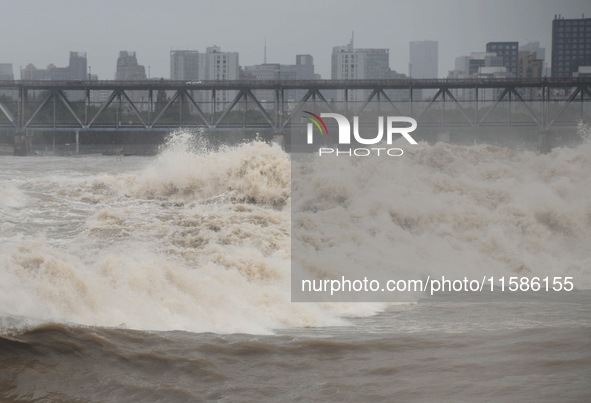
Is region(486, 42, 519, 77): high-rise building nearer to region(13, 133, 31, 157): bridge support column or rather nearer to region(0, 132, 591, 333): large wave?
region(13, 133, 31, 157): bridge support column

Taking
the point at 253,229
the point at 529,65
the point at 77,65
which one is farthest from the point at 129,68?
the point at 253,229

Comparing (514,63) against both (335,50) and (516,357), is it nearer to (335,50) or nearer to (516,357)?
(335,50)

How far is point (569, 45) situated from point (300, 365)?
136 ft

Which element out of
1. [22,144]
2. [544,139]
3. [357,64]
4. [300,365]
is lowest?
[300,365]

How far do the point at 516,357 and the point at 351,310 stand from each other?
7.67 feet

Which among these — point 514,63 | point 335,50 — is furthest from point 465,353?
point 514,63

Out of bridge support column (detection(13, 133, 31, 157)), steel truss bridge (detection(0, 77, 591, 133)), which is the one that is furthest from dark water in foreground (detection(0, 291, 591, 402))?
bridge support column (detection(13, 133, 31, 157))

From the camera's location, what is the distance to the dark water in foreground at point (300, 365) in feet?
19.6

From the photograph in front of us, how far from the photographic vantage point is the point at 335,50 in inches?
1876

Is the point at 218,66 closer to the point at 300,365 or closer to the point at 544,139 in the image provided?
the point at 544,139

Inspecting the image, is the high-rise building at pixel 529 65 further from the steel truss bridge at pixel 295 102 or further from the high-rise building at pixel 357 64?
the high-rise building at pixel 357 64

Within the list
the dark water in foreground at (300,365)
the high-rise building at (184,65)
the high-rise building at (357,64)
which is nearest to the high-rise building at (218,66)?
the high-rise building at (184,65)

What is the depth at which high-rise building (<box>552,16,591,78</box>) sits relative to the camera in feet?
134

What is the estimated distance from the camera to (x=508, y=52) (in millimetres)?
53469
